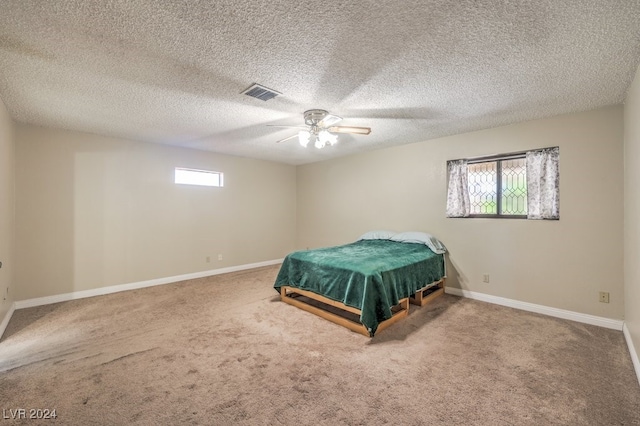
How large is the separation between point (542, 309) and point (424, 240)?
1.60 metres

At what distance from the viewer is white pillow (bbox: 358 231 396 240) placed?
4.60m

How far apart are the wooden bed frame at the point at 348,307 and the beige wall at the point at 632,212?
1810mm

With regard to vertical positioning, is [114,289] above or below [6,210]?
below

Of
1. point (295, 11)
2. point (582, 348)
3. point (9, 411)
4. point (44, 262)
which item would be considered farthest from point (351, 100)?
point (44, 262)

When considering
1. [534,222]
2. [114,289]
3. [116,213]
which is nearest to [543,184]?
[534,222]

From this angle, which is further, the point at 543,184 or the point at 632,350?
the point at 543,184

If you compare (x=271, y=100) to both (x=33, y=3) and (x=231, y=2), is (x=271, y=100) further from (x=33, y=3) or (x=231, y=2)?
(x=33, y=3)

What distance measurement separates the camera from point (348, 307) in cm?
281

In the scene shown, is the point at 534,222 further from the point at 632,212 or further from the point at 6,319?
the point at 6,319

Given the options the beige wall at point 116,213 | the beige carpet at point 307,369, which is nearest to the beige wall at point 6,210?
the beige wall at point 116,213

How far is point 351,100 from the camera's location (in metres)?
2.75

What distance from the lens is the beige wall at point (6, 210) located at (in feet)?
9.09

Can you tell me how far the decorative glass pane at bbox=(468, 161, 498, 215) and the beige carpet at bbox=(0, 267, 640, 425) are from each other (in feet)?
4.79

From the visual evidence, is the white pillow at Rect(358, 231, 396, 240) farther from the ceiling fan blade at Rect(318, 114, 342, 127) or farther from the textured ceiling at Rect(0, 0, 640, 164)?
the ceiling fan blade at Rect(318, 114, 342, 127)
